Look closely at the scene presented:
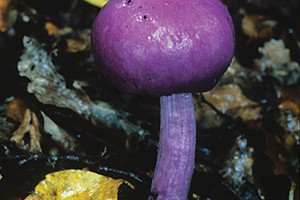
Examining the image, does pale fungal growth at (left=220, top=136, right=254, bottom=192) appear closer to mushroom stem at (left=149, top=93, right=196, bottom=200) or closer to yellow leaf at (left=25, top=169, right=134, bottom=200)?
mushroom stem at (left=149, top=93, right=196, bottom=200)

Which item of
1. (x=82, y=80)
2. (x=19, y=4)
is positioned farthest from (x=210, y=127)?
(x=19, y=4)

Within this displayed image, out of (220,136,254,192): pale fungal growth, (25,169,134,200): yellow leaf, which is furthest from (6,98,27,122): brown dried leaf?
(220,136,254,192): pale fungal growth

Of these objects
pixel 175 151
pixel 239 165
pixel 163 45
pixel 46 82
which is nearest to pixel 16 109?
pixel 46 82

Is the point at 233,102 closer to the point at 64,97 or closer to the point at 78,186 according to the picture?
the point at 64,97

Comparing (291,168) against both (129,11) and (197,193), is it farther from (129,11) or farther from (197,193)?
(129,11)

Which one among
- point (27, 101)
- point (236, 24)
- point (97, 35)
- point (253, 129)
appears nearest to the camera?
point (97, 35)
